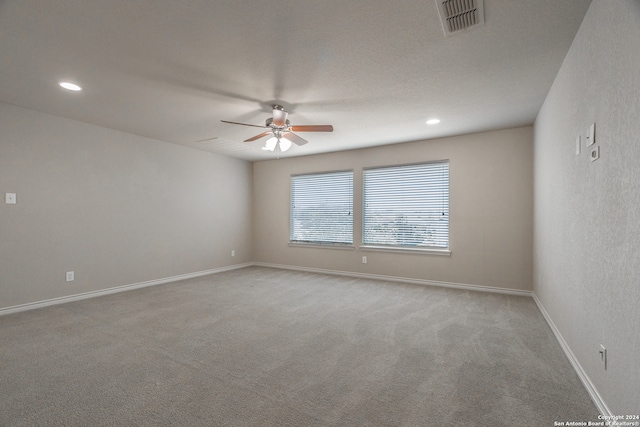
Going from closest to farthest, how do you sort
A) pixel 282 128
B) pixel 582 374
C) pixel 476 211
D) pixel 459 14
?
pixel 459 14 → pixel 582 374 → pixel 282 128 → pixel 476 211

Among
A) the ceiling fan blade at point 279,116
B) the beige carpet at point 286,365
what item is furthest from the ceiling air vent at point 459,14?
the beige carpet at point 286,365

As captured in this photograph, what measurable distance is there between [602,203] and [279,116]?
302 centimetres

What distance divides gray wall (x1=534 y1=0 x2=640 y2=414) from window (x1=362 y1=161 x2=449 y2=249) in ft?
7.04

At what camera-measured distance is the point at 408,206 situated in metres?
5.25

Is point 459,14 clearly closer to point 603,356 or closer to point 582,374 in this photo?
point 603,356

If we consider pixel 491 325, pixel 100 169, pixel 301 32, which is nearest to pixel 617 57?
pixel 301 32

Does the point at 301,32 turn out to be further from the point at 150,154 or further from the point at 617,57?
the point at 150,154

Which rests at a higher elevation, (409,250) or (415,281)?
(409,250)

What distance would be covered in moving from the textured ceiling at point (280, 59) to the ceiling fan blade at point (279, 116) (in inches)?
4.7

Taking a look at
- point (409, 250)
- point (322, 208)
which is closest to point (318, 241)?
point (322, 208)

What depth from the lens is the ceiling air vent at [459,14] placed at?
6.05 ft

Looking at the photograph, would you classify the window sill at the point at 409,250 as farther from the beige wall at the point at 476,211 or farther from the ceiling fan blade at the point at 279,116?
the ceiling fan blade at the point at 279,116

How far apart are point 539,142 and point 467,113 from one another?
978mm

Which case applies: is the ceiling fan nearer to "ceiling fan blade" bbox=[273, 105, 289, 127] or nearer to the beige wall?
"ceiling fan blade" bbox=[273, 105, 289, 127]
